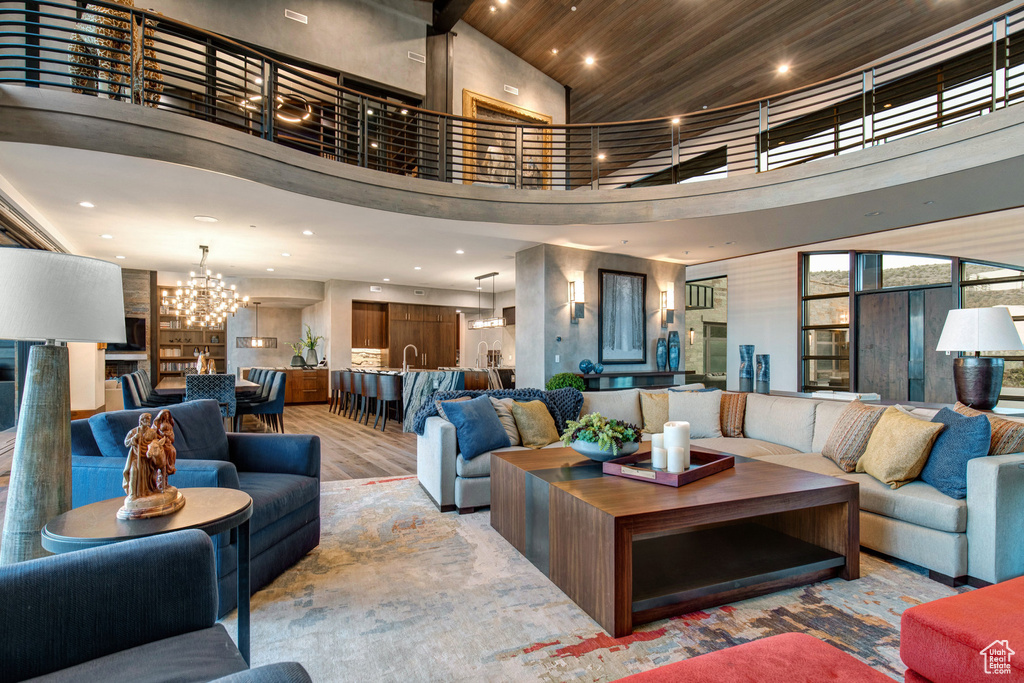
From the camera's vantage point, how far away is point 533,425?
396cm

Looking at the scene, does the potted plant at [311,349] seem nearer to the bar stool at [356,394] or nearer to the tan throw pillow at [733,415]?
the bar stool at [356,394]

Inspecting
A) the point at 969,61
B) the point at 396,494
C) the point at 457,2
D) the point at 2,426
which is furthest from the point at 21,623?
the point at 969,61

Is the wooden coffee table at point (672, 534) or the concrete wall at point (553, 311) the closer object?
the wooden coffee table at point (672, 534)

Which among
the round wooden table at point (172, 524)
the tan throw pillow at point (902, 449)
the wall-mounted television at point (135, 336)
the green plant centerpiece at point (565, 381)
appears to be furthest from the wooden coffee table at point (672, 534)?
the wall-mounted television at point (135, 336)

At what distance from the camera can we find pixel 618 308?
307 inches

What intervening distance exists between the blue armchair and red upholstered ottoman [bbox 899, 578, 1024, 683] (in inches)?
58.9

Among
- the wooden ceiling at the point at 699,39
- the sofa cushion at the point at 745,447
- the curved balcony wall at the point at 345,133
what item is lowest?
the sofa cushion at the point at 745,447

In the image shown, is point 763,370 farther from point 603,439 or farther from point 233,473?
point 233,473

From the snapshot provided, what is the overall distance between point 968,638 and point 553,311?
6067 millimetres

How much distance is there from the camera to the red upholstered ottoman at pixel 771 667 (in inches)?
40.5

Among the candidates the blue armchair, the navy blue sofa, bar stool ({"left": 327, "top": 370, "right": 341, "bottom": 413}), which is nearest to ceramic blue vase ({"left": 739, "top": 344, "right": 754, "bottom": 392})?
the navy blue sofa

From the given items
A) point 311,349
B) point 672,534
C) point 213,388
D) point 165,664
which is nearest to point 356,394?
point 213,388

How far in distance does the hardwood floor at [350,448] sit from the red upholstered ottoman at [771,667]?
6.92 feet

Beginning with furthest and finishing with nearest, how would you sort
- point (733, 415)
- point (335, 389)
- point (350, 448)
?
point (335, 389) → point (350, 448) → point (733, 415)
